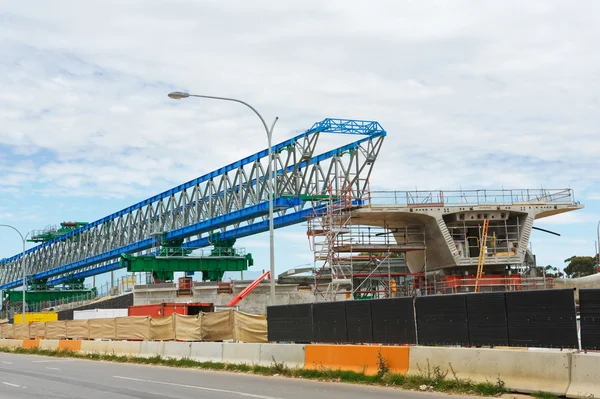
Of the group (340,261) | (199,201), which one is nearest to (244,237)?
(199,201)

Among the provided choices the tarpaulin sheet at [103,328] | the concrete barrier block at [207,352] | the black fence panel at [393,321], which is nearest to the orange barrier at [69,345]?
the tarpaulin sheet at [103,328]

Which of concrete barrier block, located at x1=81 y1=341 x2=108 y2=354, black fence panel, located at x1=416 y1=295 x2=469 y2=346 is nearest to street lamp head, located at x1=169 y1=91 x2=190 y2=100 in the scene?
black fence panel, located at x1=416 y1=295 x2=469 y2=346

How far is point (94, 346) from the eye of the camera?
30672 millimetres

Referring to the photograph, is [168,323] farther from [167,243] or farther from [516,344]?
[167,243]

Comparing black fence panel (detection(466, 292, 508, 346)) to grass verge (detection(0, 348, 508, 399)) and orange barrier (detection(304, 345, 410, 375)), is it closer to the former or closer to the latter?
grass verge (detection(0, 348, 508, 399))

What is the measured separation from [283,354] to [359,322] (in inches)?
107

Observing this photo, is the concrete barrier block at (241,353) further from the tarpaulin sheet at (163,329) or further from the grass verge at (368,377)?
the tarpaulin sheet at (163,329)

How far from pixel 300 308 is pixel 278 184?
40713mm

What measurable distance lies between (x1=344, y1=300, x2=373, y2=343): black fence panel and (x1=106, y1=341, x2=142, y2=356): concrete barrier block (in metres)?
11.8

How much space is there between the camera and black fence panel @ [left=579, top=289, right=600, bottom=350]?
469 inches

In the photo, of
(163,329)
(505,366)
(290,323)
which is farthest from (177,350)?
(505,366)

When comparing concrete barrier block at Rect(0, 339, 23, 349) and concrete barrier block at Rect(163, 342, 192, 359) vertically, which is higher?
concrete barrier block at Rect(163, 342, 192, 359)

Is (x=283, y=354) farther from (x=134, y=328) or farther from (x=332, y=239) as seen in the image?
(x=332, y=239)

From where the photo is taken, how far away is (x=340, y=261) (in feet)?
154
